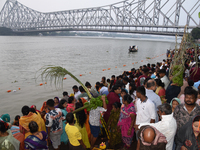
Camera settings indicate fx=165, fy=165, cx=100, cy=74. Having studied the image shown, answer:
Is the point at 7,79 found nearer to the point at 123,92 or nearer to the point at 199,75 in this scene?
the point at 123,92

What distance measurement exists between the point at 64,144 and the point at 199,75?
15.2ft

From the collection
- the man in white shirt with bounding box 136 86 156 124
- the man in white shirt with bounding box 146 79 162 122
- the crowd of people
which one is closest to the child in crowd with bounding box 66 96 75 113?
the crowd of people

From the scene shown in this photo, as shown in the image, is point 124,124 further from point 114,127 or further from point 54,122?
point 54,122

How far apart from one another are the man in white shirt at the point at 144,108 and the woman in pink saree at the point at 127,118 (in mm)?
152

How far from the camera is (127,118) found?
10.3 feet

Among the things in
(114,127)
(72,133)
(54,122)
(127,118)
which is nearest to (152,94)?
(127,118)

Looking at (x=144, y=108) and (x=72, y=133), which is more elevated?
(x=144, y=108)

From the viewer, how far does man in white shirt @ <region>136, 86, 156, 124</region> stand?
288 cm

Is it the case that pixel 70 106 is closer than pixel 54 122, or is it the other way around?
Result: pixel 54 122

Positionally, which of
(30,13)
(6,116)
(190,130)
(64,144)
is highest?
(30,13)

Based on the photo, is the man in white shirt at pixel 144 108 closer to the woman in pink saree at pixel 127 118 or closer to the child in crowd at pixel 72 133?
the woman in pink saree at pixel 127 118

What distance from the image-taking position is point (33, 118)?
2955mm

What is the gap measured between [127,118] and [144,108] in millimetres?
417

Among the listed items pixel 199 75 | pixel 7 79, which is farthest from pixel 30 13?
pixel 199 75
